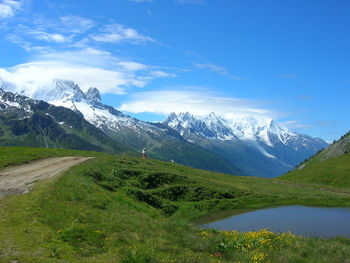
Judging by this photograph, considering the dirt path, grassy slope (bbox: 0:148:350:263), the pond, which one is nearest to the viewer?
grassy slope (bbox: 0:148:350:263)

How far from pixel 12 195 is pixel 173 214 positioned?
21.9 meters

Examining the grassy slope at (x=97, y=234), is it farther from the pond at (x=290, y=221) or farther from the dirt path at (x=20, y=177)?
the pond at (x=290, y=221)

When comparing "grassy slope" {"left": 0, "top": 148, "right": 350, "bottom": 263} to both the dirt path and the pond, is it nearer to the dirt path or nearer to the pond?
the dirt path

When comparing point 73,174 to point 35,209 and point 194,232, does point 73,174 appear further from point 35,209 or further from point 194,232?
point 194,232

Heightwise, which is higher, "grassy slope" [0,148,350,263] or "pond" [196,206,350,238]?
"grassy slope" [0,148,350,263]

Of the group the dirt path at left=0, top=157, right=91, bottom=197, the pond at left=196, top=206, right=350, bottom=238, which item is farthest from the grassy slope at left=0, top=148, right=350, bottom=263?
the pond at left=196, top=206, right=350, bottom=238

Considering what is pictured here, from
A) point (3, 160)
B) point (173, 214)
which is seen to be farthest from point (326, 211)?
point (3, 160)

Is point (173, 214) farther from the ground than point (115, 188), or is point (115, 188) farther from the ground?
point (115, 188)

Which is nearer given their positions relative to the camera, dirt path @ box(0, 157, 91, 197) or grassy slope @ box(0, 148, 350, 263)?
grassy slope @ box(0, 148, 350, 263)

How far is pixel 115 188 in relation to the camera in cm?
4209

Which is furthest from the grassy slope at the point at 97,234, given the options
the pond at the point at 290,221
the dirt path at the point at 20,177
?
the pond at the point at 290,221

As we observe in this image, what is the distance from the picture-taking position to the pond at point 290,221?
3642 cm

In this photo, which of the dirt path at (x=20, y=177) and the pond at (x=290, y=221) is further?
the pond at (x=290, y=221)

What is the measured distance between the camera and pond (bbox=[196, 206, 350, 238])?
36.4m
